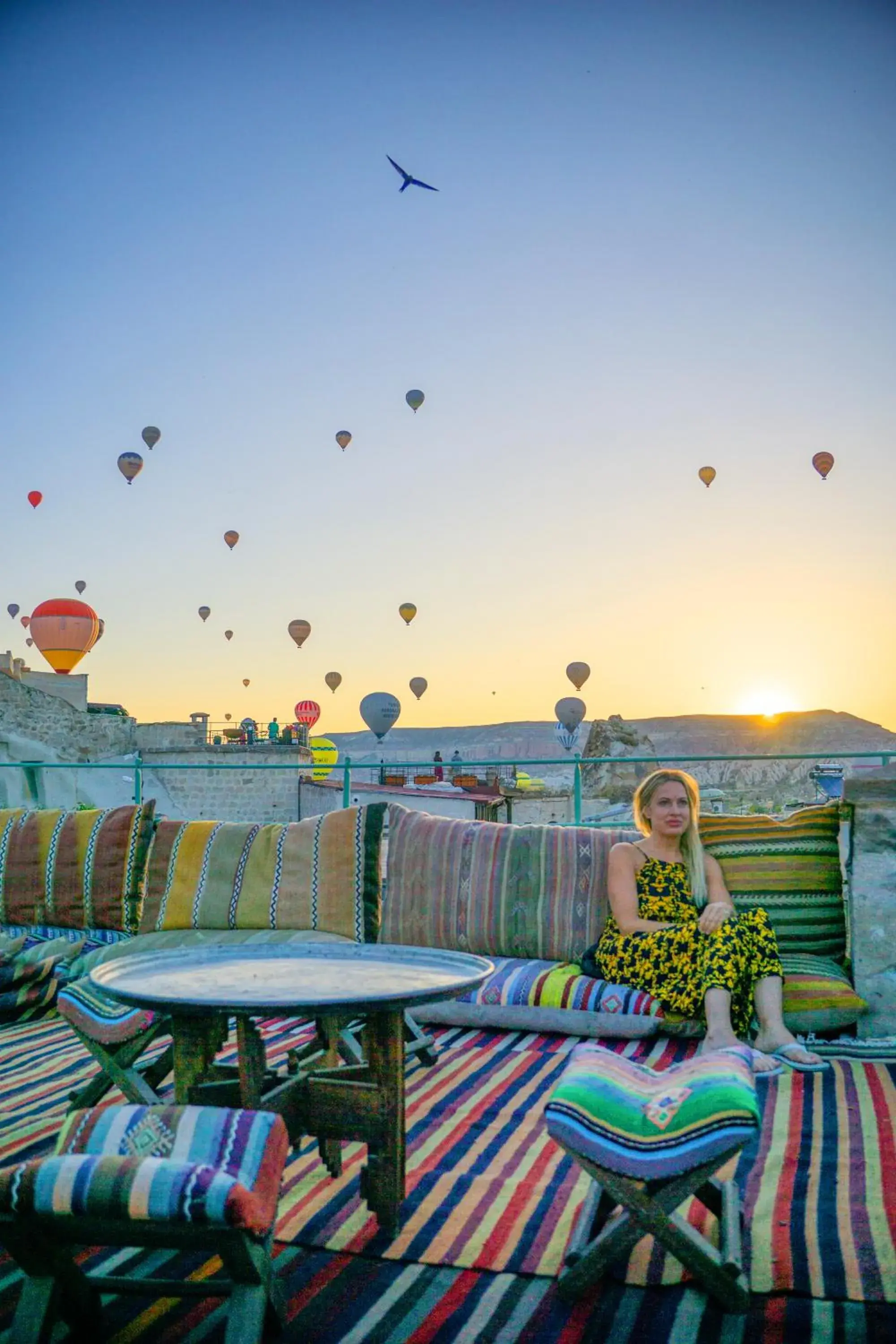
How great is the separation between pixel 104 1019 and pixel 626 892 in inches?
69.8

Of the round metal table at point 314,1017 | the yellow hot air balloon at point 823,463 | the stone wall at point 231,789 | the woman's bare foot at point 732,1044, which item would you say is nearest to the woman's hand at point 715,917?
the woman's bare foot at point 732,1044

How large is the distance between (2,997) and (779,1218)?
10.1 ft

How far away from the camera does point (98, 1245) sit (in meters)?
1.63

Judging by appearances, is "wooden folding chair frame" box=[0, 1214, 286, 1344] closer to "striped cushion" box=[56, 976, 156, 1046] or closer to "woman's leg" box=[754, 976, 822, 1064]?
"striped cushion" box=[56, 976, 156, 1046]

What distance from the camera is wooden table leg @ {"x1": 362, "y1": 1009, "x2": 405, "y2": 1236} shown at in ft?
7.32

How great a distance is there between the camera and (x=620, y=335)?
1143 cm

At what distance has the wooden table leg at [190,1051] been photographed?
225 centimetres

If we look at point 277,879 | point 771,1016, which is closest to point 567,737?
point 277,879

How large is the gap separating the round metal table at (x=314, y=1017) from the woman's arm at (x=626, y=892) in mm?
1255

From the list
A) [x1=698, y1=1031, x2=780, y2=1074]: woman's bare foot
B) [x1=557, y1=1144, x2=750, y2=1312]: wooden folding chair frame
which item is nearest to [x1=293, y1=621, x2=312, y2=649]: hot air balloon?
[x1=698, y1=1031, x2=780, y2=1074]: woman's bare foot

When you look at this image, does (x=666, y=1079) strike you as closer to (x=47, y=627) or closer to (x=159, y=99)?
(x=159, y=99)

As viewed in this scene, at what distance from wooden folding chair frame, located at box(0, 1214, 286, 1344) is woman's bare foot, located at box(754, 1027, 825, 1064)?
6.95 ft

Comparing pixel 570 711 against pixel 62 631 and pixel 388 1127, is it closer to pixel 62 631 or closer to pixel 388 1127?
pixel 62 631

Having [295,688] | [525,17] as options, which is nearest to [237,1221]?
[525,17]
